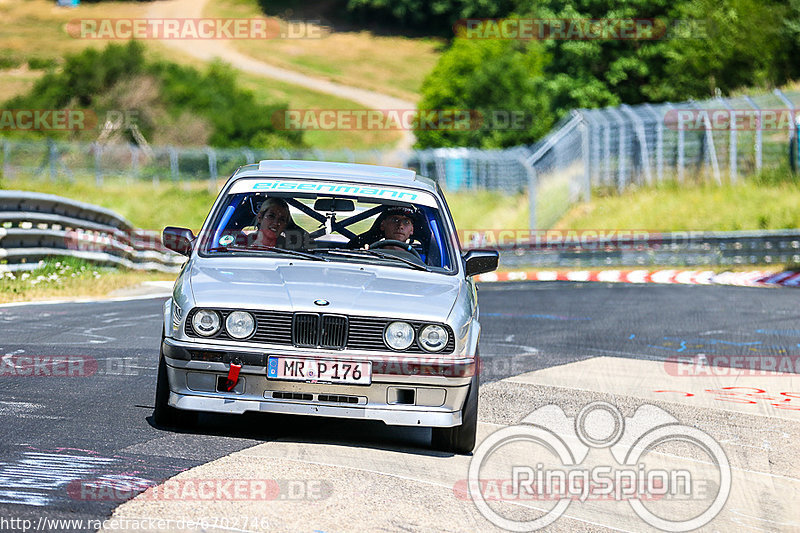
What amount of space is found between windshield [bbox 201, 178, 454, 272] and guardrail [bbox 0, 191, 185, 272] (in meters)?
8.41

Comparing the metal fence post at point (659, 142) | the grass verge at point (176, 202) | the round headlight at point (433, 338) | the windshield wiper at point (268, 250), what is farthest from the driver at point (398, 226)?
the grass verge at point (176, 202)

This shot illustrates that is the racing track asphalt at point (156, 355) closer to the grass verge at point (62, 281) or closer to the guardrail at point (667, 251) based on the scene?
the grass verge at point (62, 281)

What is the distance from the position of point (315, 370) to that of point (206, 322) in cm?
66

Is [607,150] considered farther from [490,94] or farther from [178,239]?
[490,94]

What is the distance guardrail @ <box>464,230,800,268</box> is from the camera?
2384cm

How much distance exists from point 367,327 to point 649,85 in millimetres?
47880

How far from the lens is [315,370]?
680cm

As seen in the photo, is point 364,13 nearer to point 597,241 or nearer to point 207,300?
point 597,241

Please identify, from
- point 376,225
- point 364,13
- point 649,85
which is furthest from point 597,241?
point 364,13

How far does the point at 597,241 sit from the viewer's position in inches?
1017

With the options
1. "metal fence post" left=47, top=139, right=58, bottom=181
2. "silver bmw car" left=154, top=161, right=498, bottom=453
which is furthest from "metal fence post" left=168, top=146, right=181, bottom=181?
"silver bmw car" left=154, top=161, right=498, bottom=453

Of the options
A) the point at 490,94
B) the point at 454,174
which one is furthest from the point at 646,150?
the point at 490,94

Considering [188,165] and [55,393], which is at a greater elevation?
[188,165]

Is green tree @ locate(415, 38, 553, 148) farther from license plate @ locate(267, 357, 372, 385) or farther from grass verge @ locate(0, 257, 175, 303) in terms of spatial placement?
license plate @ locate(267, 357, 372, 385)
